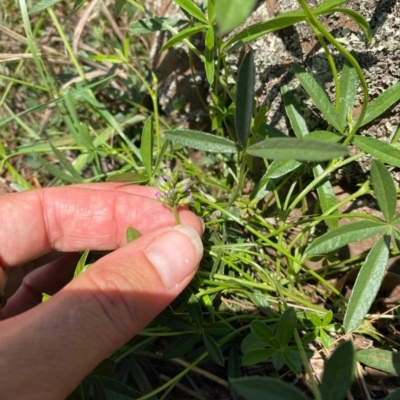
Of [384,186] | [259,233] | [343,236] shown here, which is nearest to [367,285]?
[343,236]

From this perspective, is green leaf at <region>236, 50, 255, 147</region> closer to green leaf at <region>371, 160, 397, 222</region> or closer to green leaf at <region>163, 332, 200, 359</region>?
green leaf at <region>371, 160, 397, 222</region>

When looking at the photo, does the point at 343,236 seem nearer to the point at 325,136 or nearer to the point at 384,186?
the point at 384,186

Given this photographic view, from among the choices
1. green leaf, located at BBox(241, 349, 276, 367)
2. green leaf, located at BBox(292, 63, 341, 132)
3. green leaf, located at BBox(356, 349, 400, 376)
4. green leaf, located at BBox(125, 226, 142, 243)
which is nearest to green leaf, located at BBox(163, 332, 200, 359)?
green leaf, located at BBox(241, 349, 276, 367)

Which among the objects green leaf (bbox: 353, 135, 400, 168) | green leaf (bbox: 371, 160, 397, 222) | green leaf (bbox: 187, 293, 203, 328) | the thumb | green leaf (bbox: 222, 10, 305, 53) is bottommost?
green leaf (bbox: 187, 293, 203, 328)

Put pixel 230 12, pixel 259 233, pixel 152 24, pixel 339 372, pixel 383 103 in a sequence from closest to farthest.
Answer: pixel 230 12
pixel 339 372
pixel 383 103
pixel 259 233
pixel 152 24

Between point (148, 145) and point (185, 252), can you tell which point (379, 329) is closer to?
point (185, 252)

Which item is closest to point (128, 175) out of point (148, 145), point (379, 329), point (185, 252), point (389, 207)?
point (148, 145)
